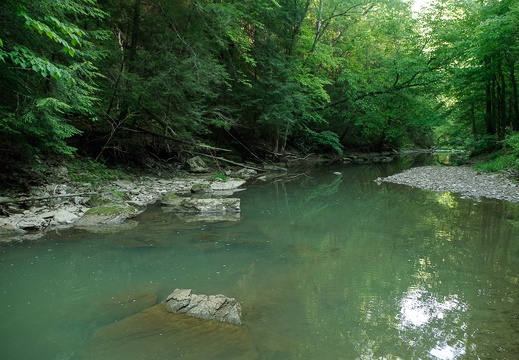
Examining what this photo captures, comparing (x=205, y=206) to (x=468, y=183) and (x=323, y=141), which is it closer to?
(x=468, y=183)

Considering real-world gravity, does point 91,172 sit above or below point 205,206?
above

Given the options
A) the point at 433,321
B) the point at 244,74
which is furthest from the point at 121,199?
the point at 244,74

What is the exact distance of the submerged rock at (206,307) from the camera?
12.4ft

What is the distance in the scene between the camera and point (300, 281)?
197 inches

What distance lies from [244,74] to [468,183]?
11632 mm

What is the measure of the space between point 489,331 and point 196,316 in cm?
322

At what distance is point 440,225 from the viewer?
8.08m

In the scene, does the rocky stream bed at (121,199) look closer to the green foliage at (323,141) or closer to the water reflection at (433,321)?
the water reflection at (433,321)

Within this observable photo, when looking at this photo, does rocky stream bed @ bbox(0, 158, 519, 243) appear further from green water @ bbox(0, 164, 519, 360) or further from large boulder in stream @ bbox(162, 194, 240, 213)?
green water @ bbox(0, 164, 519, 360)

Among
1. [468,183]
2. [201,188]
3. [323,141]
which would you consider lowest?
[468,183]

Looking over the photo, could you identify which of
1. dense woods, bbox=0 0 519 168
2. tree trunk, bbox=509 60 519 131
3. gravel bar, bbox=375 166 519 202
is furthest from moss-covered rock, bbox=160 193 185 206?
tree trunk, bbox=509 60 519 131

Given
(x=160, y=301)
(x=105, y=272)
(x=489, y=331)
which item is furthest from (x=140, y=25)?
(x=489, y=331)

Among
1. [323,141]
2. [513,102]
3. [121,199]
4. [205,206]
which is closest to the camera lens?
[205,206]

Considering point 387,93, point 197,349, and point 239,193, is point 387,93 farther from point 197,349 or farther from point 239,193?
point 197,349
